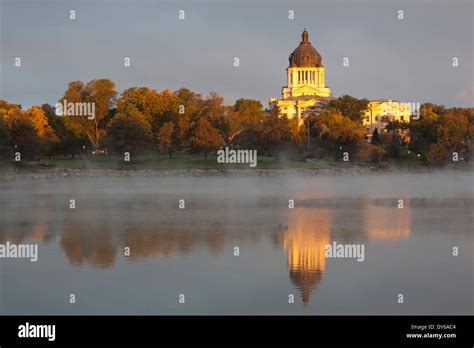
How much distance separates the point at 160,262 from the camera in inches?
789

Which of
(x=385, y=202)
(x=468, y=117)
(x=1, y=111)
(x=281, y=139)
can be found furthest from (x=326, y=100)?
(x=385, y=202)

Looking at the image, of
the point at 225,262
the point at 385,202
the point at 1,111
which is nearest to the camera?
the point at 225,262

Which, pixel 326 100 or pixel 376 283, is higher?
pixel 326 100

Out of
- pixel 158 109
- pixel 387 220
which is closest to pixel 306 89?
pixel 158 109

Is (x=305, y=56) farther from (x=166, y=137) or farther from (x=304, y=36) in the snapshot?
(x=166, y=137)

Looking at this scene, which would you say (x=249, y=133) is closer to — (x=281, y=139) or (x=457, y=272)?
(x=281, y=139)

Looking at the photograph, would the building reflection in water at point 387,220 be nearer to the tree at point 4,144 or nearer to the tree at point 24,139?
the tree at point 4,144

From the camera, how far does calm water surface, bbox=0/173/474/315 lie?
53.0 ft

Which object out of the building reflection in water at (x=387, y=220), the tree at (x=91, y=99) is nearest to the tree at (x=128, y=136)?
the tree at (x=91, y=99)

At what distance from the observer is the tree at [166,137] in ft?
249

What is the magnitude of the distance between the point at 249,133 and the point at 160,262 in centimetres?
5883

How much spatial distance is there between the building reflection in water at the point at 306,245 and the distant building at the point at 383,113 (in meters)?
81.8

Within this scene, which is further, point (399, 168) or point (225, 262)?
point (399, 168)
